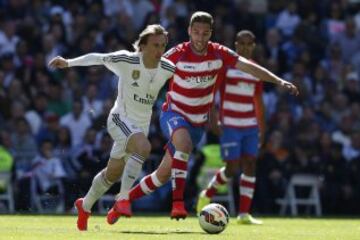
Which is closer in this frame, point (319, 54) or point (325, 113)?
point (325, 113)

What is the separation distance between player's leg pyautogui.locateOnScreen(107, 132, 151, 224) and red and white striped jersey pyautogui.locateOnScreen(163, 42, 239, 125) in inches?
64.5

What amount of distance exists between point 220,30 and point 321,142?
3465 mm

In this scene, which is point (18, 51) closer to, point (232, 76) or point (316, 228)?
point (232, 76)

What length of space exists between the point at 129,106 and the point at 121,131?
0.32 metres

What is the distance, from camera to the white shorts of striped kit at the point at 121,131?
43.7 feet

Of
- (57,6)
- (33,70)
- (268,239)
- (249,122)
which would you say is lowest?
(268,239)

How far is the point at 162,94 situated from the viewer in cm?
2234

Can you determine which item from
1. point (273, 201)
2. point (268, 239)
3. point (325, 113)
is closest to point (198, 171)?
point (273, 201)

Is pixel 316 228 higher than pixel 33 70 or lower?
lower

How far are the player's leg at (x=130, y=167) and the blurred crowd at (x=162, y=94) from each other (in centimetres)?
678

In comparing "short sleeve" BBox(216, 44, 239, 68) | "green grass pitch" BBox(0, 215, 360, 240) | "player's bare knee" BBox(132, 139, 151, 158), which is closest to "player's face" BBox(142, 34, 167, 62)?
"player's bare knee" BBox(132, 139, 151, 158)

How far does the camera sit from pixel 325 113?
23141 millimetres

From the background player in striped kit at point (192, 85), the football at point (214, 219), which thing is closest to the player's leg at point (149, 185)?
the background player in striped kit at point (192, 85)

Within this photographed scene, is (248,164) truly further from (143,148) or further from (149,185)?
(143,148)
